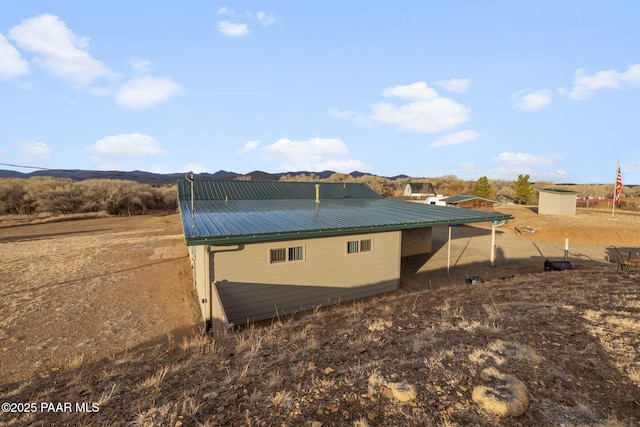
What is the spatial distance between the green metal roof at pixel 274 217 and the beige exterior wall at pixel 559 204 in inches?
925

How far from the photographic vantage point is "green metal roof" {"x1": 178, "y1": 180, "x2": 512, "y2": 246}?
8.77 m

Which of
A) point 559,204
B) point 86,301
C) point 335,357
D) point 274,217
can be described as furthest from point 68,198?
point 559,204

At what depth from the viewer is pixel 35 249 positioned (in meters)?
18.5

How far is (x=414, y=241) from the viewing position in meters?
18.8

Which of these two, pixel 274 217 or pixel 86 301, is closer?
pixel 86 301

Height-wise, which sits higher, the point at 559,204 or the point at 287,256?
the point at 559,204

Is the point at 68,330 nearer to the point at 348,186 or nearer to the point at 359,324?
the point at 359,324

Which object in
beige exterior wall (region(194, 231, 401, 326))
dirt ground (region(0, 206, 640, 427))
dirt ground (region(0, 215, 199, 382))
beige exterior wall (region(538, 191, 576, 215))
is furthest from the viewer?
beige exterior wall (region(538, 191, 576, 215))

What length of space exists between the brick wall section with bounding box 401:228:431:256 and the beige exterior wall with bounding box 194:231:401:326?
23.6 ft

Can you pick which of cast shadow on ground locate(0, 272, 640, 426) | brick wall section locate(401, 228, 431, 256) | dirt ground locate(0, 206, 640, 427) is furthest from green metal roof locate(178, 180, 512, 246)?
brick wall section locate(401, 228, 431, 256)

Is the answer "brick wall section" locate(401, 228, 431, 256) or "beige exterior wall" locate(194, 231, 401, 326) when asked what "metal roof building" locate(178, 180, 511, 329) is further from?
"brick wall section" locate(401, 228, 431, 256)

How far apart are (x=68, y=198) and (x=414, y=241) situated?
43910mm

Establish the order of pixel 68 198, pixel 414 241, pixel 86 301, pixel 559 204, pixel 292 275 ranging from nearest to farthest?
pixel 292 275 → pixel 86 301 → pixel 414 241 → pixel 559 204 → pixel 68 198

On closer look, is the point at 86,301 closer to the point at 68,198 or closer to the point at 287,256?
the point at 287,256
